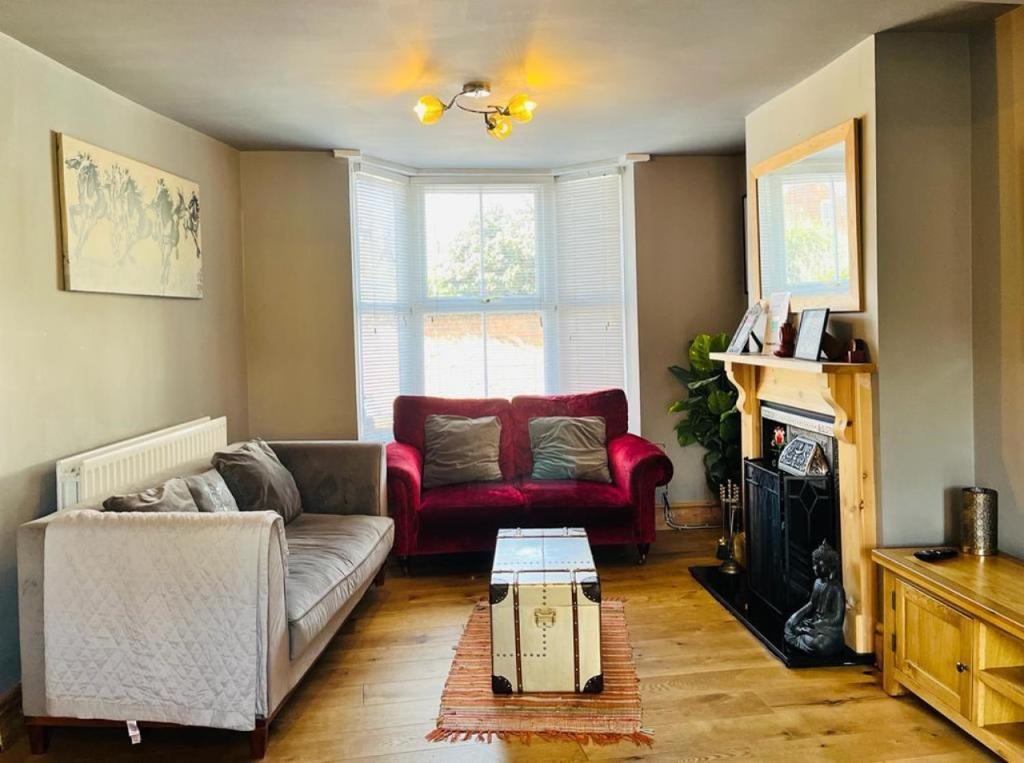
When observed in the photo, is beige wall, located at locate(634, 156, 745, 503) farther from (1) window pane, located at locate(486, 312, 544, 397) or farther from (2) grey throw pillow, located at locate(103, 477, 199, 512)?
(2) grey throw pillow, located at locate(103, 477, 199, 512)

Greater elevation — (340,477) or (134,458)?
(134,458)

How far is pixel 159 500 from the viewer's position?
Answer: 2.67m

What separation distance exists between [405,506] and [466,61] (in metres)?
2.20

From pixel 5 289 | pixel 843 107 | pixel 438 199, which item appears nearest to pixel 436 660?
pixel 5 289

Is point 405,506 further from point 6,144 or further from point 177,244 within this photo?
Result: point 6,144

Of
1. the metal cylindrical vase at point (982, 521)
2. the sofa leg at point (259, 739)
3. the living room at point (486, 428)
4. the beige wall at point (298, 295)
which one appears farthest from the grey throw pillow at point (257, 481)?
the metal cylindrical vase at point (982, 521)

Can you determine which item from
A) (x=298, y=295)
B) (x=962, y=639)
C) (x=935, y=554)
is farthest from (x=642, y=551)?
(x=298, y=295)

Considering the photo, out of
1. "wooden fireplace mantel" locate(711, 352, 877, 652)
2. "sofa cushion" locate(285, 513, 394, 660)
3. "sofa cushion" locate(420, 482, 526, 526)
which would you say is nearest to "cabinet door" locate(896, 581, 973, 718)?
"wooden fireplace mantel" locate(711, 352, 877, 652)

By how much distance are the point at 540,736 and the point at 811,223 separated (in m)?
2.36

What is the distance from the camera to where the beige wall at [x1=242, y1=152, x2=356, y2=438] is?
15.3 ft

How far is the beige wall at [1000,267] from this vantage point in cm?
265

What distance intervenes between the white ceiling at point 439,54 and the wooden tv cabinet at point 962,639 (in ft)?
6.24

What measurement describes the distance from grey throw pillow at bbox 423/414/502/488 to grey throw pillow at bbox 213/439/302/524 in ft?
3.12

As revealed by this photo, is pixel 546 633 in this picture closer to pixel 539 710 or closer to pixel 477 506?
pixel 539 710
